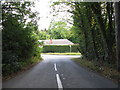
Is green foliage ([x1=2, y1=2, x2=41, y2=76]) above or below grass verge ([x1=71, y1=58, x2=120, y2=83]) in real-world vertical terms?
above

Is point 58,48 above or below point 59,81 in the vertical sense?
below

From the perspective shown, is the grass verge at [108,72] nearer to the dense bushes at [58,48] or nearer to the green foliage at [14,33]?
the green foliage at [14,33]

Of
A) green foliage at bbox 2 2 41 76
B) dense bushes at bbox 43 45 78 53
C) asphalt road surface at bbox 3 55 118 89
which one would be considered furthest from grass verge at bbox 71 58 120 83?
dense bushes at bbox 43 45 78 53

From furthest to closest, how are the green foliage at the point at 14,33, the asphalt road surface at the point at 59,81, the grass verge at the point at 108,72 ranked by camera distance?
1. the green foliage at the point at 14,33
2. the grass verge at the point at 108,72
3. the asphalt road surface at the point at 59,81

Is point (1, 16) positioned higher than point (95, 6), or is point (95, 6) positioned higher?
point (95, 6)

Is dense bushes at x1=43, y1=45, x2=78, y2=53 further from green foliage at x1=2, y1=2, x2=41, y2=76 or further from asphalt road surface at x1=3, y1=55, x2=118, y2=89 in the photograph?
asphalt road surface at x1=3, y1=55, x2=118, y2=89

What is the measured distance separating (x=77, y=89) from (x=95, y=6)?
403 inches

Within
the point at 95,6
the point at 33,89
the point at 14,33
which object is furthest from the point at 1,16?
the point at 95,6

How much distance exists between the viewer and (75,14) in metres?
23.8

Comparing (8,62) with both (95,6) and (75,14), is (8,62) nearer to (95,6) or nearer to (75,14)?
(95,6)

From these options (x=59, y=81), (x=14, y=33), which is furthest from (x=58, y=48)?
(x=59, y=81)

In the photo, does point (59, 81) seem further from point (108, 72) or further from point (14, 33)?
point (14, 33)

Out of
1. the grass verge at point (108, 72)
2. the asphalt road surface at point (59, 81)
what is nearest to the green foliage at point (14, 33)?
the asphalt road surface at point (59, 81)

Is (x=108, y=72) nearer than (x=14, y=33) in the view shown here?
Yes
